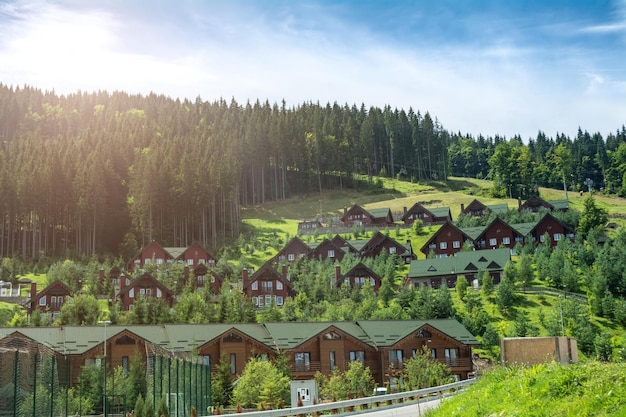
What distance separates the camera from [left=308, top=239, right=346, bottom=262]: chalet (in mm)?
102938

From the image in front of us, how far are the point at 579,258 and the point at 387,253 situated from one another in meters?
28.0

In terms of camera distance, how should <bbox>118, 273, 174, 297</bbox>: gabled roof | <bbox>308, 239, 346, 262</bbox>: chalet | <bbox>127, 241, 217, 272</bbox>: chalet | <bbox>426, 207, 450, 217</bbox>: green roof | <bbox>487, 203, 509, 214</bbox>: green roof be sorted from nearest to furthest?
1. <bbox>118, 273, 174, 297</bbox>: gabled roof
2. <bbox>127, 241, 217, 272</bbox>: chalet
3. <bbox>308, 239, 346, 262</bbox>: chalet
4. <bbox>487, 203, 509, 214</bbox>: green roof
5. <bbox>426, 207, 450, 217</bbox>: green roof

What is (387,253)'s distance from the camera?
106m

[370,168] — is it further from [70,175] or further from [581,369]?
[581,369]

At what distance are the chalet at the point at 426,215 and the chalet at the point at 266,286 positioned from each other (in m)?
41.9

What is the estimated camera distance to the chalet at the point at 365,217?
12394 centimetres

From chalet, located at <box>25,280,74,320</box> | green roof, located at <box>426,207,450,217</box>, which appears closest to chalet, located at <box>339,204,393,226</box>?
green roof, located at <box>426,207,450,217</box>

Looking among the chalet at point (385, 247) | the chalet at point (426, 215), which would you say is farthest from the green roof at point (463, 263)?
the chalet at point (426, 215)

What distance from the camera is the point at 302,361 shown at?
62188mm

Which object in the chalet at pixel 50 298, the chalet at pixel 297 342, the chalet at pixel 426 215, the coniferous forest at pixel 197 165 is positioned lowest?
the chalet at pixel 297 342

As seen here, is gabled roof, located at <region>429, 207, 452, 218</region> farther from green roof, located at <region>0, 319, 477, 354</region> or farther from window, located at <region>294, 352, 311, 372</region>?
window, located at <region>294, 352, 311, 372</region>

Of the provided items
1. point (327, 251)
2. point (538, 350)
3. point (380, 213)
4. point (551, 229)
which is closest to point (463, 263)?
point (551, 229)

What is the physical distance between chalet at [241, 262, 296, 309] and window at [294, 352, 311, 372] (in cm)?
2369

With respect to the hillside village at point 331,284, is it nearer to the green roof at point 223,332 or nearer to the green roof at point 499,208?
the green roof at point 223,332
